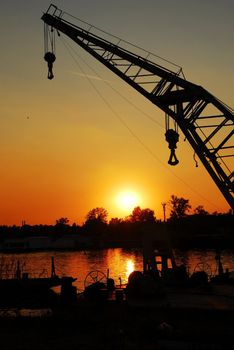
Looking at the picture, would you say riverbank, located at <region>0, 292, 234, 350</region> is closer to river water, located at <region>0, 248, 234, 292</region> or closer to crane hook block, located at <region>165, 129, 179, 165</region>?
crane hook block, located at <region>165, 129, 179, 165</region>

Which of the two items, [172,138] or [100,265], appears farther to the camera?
[100,265]

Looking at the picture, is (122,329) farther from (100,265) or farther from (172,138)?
(100,265)

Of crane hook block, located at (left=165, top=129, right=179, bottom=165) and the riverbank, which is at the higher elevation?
crane hook block, located at (left=165, top=129, right=179, bottom=165)

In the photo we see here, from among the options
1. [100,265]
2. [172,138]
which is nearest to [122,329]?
[172,138]

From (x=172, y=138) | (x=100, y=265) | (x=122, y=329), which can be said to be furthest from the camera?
(x=100, y=265)

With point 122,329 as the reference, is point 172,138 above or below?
above

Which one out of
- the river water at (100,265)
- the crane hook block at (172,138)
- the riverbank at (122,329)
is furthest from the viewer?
the river water at (100,265)

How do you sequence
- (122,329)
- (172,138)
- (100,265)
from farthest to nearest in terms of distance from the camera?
(100,265) → (172,138) → (122,329)

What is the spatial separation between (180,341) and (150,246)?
17.5 meters

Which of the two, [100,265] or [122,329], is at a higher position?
[100,265]

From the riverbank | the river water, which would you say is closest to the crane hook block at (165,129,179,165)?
the riverbank

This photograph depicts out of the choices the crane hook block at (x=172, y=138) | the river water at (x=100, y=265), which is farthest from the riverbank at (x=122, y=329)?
the river water at (x=100, y=265)

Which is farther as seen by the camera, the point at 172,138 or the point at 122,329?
the point at 172,138

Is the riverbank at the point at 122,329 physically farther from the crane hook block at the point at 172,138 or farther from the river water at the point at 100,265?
the river water at the point at 100,265
